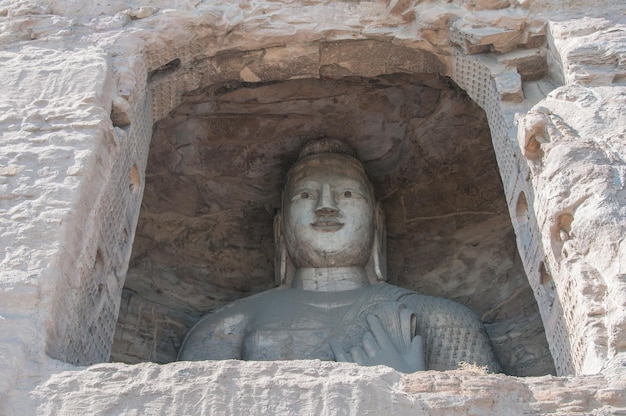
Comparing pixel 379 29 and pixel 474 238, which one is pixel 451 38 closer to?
pixel 379 29

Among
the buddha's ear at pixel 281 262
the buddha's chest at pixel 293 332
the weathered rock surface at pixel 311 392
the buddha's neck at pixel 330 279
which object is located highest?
the buddha's ear at pixel 281 262

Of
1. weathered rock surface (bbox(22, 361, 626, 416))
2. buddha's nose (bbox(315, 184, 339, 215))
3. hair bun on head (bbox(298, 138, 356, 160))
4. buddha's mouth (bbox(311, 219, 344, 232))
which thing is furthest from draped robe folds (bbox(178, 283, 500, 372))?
weathered rock surface (bbox(22, 361, 626, 416))

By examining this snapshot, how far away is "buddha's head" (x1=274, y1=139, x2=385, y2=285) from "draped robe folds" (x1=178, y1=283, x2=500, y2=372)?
331 millimetres

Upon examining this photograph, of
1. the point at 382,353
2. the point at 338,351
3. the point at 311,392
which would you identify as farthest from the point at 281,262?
the point at 311,392

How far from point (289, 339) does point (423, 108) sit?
1.83m

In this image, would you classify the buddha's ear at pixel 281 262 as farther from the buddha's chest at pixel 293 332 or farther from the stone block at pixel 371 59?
the stone block at pixel 371 59

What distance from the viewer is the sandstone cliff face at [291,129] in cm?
389

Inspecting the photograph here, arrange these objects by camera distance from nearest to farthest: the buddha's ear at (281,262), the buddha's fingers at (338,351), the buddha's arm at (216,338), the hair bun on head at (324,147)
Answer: the buddha's fingers at (338,351) → the buddha's arm at (216,338) → the buddha's ear at (281,262) → the hair bun on head at (324,147)

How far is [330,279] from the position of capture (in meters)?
6.61


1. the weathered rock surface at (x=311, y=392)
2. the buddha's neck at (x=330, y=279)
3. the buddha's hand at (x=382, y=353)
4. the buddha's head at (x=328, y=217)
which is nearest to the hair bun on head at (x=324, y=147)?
the buddha's head at (x=328, y=217)

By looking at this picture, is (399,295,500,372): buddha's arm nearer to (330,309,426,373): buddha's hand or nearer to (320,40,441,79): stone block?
(330,309,426,373): buddha's hand

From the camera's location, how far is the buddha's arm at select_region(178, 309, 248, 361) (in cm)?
602

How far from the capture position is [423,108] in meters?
6.91

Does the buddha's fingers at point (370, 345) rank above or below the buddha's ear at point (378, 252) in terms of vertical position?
below
